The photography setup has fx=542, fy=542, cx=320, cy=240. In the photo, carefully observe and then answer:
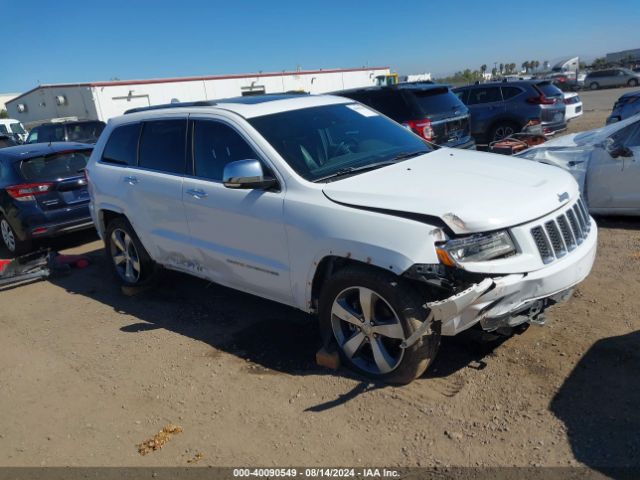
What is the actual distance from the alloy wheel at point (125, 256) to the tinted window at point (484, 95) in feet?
36.4

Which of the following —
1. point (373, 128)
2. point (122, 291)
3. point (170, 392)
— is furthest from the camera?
point (122, 291)

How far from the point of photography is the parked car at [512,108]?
43.9 ft

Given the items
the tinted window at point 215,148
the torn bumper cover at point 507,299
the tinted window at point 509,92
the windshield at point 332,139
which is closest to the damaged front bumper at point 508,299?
the torn bumper cover at point 507,299

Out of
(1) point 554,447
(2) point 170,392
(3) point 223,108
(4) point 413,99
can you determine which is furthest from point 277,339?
(4) point 413,99

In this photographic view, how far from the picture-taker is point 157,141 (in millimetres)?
5199

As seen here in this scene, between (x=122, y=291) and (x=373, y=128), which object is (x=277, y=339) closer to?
(x=373, y=128)

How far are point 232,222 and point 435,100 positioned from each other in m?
6.31

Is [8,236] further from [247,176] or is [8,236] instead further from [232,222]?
[247,176]

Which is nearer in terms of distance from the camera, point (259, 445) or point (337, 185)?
point (259, 445)

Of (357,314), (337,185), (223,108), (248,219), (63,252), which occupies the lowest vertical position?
(63,252)

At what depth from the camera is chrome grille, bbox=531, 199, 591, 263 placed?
3.32 metres

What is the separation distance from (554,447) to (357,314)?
1.38m

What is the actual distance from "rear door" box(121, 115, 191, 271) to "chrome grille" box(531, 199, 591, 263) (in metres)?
2.93

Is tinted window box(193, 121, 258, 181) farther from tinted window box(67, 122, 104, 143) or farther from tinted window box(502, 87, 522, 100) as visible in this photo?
tinted window box(67, 122, 104, 143)
